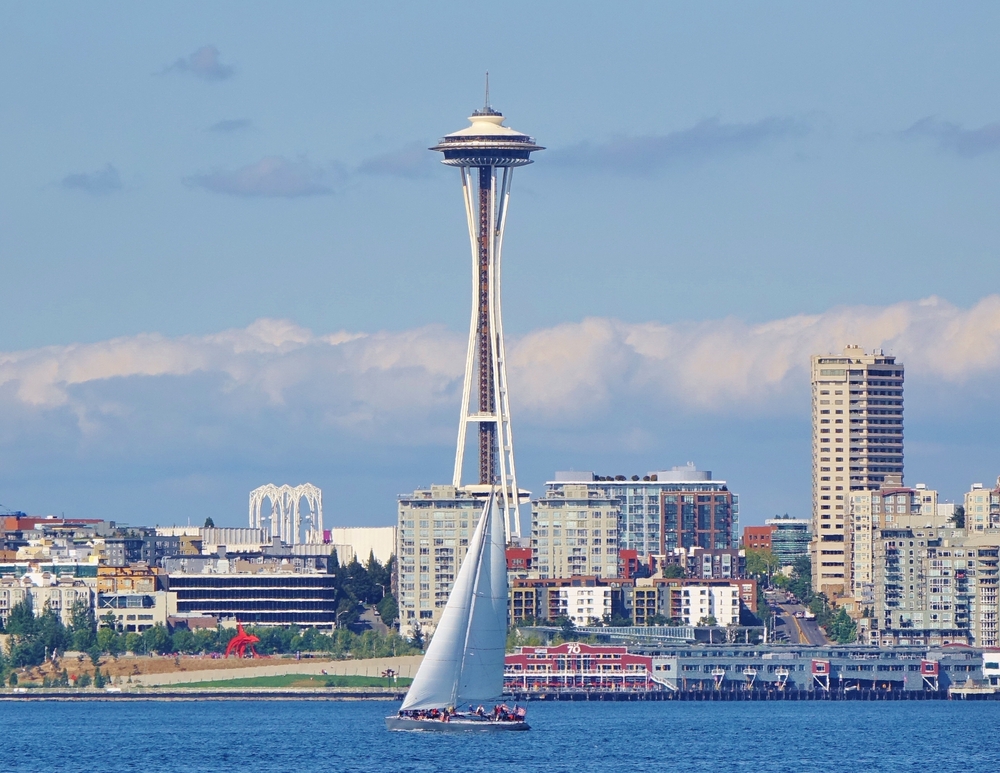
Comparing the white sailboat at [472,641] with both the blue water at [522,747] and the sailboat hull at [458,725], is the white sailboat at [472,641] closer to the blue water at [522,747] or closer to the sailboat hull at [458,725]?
the sailboat hull at [458,725]

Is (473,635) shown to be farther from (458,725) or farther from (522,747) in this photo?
(522,747)

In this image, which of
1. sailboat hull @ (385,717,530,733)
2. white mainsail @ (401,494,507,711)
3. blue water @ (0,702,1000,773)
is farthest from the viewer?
sailboat hull @ (385,717,530,733)

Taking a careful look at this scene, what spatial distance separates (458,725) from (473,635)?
4759mm

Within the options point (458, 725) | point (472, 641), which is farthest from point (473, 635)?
point (458, 725)

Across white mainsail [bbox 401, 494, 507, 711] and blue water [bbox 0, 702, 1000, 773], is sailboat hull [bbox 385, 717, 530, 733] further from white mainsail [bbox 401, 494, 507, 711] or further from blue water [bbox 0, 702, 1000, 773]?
blue water [bbox 0, 702, 1000, 773]

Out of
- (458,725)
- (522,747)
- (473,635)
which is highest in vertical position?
(473,635)

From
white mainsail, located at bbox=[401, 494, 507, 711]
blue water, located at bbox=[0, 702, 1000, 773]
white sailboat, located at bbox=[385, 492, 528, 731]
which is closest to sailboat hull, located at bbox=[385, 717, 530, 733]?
white sailboat, located at bbox=[385, 492, 528, 731]

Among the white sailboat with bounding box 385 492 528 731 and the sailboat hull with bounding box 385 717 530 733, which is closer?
the white sailboat with bounding box 385 492 528 731

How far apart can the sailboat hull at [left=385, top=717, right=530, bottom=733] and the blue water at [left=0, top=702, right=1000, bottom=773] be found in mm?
1340

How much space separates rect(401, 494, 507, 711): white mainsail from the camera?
144 meters

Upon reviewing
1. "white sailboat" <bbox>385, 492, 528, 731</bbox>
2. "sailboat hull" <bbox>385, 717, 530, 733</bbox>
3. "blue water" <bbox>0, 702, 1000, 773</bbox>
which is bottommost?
"blue water" <bbox>0, 702, 1000, 773</bbox>

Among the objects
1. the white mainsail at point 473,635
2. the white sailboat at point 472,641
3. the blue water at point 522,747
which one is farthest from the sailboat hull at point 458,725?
the blue water at point 522,747

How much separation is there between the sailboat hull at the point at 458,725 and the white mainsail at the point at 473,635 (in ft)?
3.88

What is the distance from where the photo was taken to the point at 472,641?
471ft
